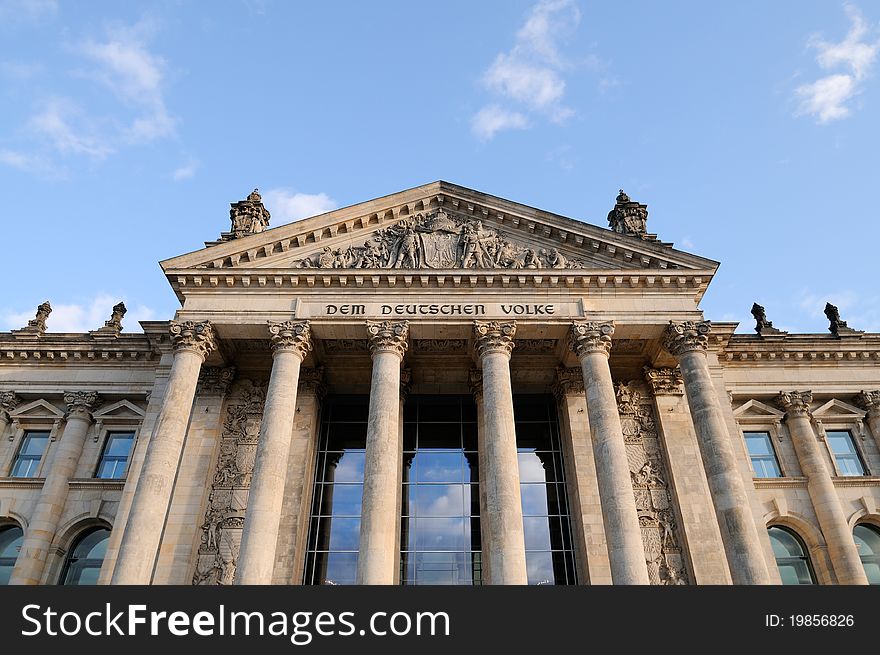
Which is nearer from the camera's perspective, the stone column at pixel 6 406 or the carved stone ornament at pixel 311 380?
the carved stone ornament at pixel 311 380

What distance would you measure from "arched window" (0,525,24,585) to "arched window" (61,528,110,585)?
2.36m

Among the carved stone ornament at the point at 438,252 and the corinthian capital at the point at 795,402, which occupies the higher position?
the carved stone ornament at the point at 438,252

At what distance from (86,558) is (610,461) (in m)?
19.5

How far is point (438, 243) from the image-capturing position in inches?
1028

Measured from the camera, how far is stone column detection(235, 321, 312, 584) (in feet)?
64.3

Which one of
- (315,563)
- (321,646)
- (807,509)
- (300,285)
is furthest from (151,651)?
(807,509)

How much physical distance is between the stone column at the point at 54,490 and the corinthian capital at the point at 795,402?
92.6 ft

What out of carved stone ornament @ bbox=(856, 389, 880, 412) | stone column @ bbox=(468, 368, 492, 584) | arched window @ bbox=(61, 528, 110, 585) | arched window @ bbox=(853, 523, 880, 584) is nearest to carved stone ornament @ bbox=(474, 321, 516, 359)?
stone column @ bbox=(468, 368, 492, 584)

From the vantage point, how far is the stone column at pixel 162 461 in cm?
1944

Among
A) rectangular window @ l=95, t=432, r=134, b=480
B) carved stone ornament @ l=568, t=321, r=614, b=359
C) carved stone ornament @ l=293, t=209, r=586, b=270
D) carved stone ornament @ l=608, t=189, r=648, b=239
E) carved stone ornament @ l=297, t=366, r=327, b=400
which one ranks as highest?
carved stone ornament @ l=608, t=189, r=648, b=239

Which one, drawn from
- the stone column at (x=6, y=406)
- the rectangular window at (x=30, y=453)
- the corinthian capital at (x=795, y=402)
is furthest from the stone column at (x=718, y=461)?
the stone column at (x=6, y=406)

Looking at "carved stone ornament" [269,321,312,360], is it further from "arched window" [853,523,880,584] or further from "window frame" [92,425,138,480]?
"arched window" [853,523,880,584]

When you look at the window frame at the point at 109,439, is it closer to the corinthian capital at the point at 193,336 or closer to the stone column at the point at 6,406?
the stone column at the point at 6,406

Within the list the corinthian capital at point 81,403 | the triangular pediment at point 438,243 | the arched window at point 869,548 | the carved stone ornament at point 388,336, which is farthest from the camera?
the corinthian capital at point 81,403
